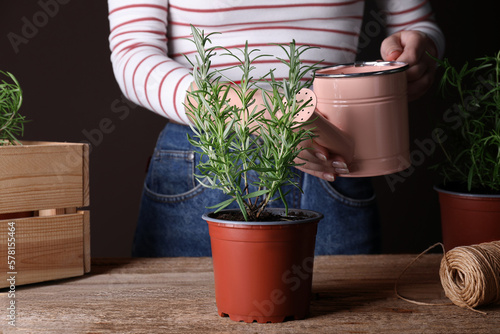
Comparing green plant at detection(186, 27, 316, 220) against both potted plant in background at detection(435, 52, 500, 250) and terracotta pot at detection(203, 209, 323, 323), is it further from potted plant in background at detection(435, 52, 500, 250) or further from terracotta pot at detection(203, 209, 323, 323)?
potted plant in background at detection(435, 52, 500, 250)

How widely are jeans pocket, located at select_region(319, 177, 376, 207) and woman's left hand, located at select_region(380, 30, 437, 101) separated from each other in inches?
11.3

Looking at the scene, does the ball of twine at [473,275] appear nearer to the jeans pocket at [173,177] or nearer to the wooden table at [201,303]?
the wooden table at [201,303]

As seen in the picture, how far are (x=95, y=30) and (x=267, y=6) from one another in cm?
153

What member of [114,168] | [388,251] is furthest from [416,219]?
[114,168]

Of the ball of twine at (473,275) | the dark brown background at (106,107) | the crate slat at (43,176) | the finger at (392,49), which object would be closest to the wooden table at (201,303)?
the ball of twine at (473,275)

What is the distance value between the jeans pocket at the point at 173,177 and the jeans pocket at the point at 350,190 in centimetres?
32

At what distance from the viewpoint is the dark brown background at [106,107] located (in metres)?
2.62

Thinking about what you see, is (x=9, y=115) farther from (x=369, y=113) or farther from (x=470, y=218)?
(x=470, y=218)

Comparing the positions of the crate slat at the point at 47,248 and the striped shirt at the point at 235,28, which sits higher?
the striped shirt at the point at 235,28

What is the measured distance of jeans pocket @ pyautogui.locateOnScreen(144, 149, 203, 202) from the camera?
4.62ft

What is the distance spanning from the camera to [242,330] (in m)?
0.73

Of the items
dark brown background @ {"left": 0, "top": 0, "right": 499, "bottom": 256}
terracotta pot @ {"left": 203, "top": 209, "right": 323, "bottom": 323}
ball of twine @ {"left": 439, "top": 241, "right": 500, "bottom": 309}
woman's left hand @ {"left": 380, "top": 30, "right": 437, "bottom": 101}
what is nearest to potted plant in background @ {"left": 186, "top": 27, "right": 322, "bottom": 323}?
terracotta pot @ {"left": 203, "top": 209, "right": 323, "bottom": 323}

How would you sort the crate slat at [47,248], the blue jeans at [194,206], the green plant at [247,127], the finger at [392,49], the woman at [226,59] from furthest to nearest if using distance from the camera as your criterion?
the blue jeans at [194,206], the woman at [226,59], the finger at [392,49], the crate slat at [47,248], the green plant at [247,127]

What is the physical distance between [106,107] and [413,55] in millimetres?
1820
